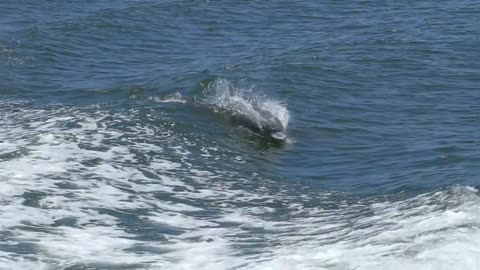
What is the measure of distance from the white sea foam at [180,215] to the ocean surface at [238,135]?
0.04 m

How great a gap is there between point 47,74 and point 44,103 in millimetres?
2718

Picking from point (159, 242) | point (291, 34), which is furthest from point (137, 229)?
point (291, 34)

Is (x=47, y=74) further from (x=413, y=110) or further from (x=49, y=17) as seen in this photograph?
(x=413, y=110)

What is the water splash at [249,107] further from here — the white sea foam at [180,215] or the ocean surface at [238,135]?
the white sea foam at [180,215]

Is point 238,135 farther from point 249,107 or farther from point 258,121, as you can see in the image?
point 249,107

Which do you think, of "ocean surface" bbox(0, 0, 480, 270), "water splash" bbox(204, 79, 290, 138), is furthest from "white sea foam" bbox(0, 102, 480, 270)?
"water splash" bbox(204, 79, 290, 138)

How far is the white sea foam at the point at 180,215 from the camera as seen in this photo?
11430 millimetres

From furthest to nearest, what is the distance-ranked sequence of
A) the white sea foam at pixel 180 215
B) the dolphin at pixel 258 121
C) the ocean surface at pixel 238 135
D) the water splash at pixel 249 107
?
the water splash at pixel 249 107, the dolphin at pixel 258 121, the ocean surface at pixel 238 135, the white sea foam at pixel 180 215

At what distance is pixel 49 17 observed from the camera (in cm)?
2672

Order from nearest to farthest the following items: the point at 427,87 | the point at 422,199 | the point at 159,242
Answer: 1. the point at 159,242
2. the point at 422,199
3. the point at 427,87

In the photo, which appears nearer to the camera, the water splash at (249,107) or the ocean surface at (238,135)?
the ocean surface at (238,135)

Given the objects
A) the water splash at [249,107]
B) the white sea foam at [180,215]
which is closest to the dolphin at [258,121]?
the water splash at [249,107]

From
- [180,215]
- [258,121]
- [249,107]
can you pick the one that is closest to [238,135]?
[258,121]

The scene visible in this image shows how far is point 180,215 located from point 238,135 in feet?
13.6
